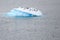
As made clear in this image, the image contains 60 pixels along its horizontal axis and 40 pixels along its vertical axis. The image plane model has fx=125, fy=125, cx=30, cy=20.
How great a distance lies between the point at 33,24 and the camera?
4.02 feet

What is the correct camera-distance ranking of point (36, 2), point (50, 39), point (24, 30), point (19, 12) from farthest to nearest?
point (36, 2) < point (19, 12) < point (24, 30) < point (50, 39)

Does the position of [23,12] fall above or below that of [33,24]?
above

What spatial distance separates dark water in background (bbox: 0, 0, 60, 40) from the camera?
3.57ft

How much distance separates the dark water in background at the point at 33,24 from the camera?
1088 millimetres

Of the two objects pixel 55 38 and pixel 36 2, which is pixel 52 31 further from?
pixel 36 2

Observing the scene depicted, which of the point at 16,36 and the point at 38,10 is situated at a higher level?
the point at 38,10

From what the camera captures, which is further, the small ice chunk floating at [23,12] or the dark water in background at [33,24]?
the small ice chunk floating at [23,12]

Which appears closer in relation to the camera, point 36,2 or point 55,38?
point 55,38

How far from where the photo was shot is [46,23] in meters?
1.23

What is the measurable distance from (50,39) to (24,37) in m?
0.22

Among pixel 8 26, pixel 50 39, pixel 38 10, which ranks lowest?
pixel 50 39

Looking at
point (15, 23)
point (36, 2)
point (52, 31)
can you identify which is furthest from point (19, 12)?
point (52, 31)

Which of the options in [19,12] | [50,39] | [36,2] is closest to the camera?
[50,39]

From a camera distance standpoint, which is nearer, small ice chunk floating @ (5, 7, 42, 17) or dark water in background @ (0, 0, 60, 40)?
dark water in background @ (0, 0, 60, 40)
